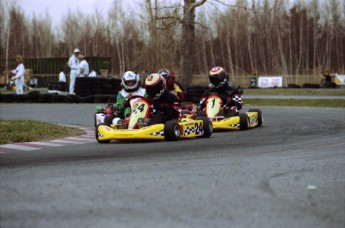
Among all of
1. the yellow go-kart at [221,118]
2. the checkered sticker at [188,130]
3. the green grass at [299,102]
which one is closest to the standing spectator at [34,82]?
the green grass at [299,102]

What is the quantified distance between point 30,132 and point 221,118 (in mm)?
3325

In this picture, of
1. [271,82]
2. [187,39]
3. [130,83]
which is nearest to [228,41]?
[271,82]

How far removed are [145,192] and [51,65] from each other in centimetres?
4135

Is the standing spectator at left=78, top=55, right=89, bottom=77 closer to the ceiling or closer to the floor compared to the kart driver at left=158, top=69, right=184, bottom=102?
closer to the ceiling

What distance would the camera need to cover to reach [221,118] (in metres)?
12.0

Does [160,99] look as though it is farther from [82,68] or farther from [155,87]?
[82,68]

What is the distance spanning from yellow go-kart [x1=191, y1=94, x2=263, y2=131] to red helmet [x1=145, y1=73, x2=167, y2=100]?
164cm

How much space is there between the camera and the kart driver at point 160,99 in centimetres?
1038

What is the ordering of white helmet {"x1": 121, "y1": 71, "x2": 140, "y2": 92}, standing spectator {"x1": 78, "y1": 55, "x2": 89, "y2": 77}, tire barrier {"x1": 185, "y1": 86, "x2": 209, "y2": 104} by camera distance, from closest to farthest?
white helmet {"x1": 121, "y1": 71, "x2": 140, "y2": 92}
tire barrier {"x1": 185, "y1": 86, "x2": 209, "y2": 104}
standing spectator {"x1": 78, "y1": 55, "x2": 89, "y2": 77}

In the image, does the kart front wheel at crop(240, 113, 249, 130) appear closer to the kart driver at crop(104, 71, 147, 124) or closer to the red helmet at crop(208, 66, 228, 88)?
the red helmet at crop(208, 66, 228, 88)

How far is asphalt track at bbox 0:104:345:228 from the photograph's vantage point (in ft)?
14.5

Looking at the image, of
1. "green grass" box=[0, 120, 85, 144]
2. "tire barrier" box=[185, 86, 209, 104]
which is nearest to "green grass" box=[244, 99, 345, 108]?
"tire barrier" box=[185, 86, 209, 104]

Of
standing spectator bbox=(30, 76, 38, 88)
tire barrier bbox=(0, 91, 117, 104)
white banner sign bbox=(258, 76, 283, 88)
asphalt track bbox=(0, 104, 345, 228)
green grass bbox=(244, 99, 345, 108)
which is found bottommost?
asphalt track bbox=(0, 104, 345, 228)

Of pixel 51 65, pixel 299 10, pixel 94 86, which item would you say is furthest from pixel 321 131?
pixel 299 10
